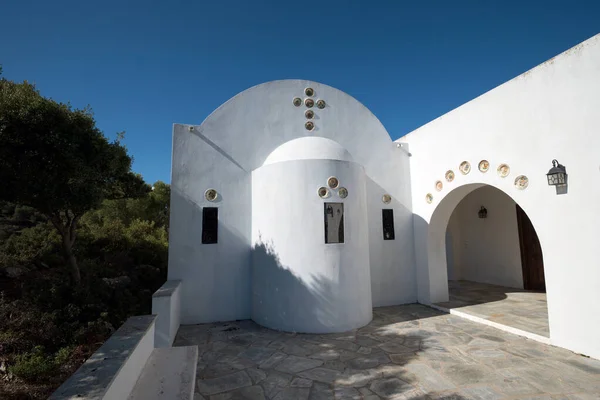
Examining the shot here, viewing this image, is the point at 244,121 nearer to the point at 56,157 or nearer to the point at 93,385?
the point at 56,157

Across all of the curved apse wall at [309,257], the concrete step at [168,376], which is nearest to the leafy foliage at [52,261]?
the concrete step at [168,376]

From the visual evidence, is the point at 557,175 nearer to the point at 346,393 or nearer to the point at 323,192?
the point at 323,192

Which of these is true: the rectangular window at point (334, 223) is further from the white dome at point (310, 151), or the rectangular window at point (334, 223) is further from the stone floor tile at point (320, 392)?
the stone floor tile at point (320, 392)

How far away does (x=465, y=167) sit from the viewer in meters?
7.17

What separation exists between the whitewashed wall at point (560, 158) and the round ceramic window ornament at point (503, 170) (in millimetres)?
89

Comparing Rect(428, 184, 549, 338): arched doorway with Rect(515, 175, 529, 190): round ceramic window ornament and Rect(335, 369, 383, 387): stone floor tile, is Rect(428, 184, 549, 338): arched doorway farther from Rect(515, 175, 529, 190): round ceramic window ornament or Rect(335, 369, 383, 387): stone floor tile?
Rect(335, 369, 383, 387): stone floor tile

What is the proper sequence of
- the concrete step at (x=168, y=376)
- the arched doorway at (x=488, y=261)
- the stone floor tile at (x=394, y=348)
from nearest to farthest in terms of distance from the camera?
1. the concrete step at (x=168, y=376)
2. the stone floor tile at (x=394, y=348)
3. the arched doorway at (x=488, y=261)

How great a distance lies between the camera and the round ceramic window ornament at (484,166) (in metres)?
6.54

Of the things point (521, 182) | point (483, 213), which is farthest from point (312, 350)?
point (483, 213)

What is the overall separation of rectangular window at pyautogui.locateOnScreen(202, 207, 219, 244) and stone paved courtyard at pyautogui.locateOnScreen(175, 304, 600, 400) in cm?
214

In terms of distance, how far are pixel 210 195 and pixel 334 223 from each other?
3.27 meters

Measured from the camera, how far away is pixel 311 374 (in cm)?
459

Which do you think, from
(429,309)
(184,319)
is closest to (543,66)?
(429,309)

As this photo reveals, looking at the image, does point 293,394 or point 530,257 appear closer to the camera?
point 293,394
